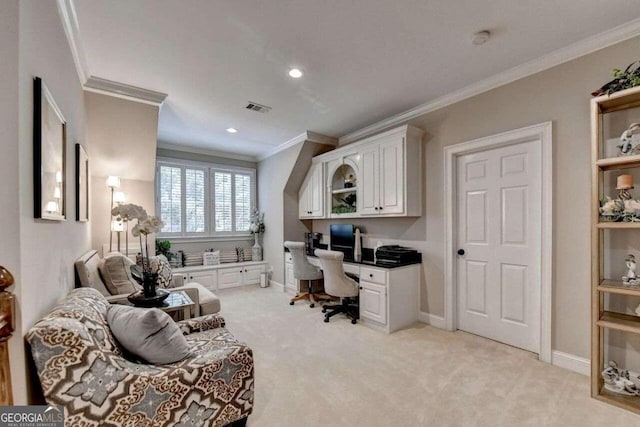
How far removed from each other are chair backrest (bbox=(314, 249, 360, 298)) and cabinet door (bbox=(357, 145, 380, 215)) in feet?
3.08

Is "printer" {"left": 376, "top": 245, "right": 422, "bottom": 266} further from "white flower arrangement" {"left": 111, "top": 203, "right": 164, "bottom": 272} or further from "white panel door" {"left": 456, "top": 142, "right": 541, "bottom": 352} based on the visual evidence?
"white flower arrangement" {"left": 111, "top": 203, "right": 164, "bottom": 272}

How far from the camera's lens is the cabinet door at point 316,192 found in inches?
191

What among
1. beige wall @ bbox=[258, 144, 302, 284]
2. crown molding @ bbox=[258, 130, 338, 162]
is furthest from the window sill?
crown molding @ bbox=[258, 130, 338, 162]

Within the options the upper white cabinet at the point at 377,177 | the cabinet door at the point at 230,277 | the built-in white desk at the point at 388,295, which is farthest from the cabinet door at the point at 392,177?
the cabinet door at the point at 230,277

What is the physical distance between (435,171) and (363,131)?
1411 millimetres

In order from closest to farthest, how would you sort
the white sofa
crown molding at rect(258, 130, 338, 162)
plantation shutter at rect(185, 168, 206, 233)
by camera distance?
the white sofa → crown molding at rect(258, 130, 338, 162) → plantation shutter at rect(185, 168, 206, 233)

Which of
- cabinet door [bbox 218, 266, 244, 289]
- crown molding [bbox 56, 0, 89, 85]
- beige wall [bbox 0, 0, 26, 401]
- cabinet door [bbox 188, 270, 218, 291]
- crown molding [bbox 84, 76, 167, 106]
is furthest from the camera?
cabinet door [bbox 218, 266, 244, 289]

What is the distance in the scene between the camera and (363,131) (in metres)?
4.38

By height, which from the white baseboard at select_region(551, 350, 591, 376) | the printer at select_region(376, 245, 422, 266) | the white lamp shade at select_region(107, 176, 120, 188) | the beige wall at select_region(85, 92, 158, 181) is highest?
the beige wall at select_region(85, 92, 158, 181)

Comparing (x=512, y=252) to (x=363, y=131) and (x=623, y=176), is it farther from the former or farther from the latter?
(x=363, y=131)

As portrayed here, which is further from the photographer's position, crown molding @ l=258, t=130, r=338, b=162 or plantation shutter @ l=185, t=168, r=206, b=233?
plantation shutter @ l=185, t=168, r=206, b=233

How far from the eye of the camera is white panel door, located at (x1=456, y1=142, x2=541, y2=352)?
273cm

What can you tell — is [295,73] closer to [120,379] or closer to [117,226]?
[120,379]

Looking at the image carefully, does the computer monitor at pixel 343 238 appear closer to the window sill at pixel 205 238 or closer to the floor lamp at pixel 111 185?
the window sill at pixel 205 238
